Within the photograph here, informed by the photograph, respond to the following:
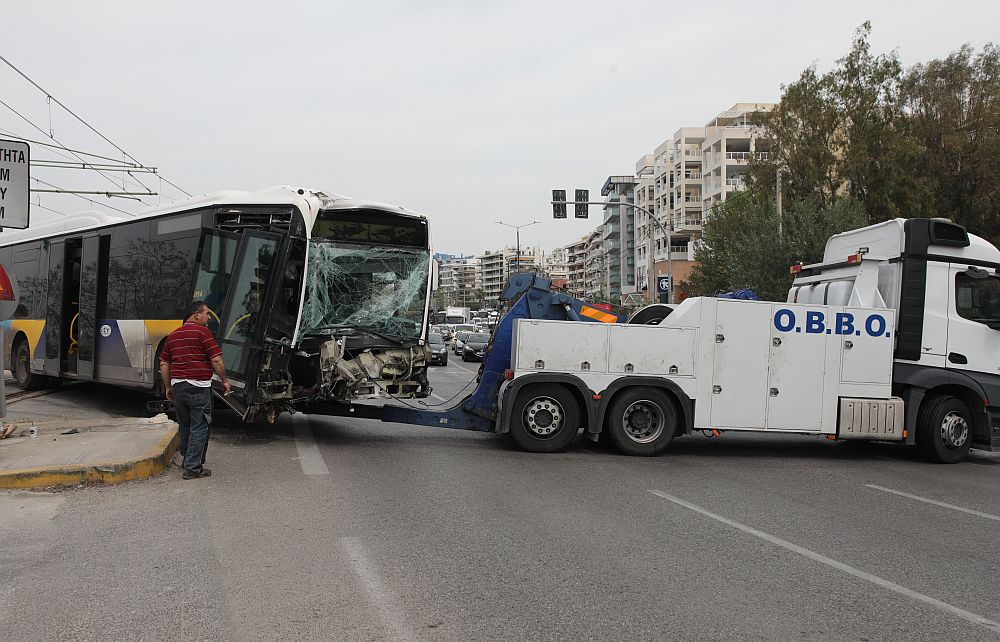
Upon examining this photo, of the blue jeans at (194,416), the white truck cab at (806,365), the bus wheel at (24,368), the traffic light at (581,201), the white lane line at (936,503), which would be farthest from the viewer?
the traffic light at (581,201)

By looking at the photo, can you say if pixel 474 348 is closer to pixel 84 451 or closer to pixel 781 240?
pixel 781 240

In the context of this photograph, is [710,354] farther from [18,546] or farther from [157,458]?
[18,546]

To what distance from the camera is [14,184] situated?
9.98 metres

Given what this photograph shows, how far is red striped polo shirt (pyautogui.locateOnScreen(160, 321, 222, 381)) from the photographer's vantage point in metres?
8.34


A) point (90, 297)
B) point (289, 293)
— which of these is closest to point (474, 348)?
point (90, 297)

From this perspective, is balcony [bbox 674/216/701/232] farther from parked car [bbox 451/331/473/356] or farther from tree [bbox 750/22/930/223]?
tree [bbox 750/22/930/223]

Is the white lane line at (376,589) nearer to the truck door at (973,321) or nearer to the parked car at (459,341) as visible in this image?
the truck door at (973,321)

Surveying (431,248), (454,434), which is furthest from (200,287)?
(454,434)

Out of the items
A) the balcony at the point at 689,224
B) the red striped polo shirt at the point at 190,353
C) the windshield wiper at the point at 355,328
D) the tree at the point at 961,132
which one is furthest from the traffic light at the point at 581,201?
the balcony at the point at 689,224

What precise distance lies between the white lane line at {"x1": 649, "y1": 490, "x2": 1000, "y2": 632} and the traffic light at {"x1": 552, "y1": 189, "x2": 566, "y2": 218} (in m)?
22.3

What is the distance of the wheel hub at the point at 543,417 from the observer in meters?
10.7

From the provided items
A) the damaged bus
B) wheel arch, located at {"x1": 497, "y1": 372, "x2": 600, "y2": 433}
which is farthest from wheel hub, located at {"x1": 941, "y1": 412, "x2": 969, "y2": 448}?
the damaged bus

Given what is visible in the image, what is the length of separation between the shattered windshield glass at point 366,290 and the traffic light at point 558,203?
18124 mm

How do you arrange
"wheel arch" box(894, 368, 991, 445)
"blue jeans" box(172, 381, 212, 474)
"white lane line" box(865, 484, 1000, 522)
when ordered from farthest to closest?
"wheel arch" box(894, 368, 991, 445)
"blue jeans" box(172, 381, 212, 474)
"white lane line" box(865, 484, 1000, 522)
